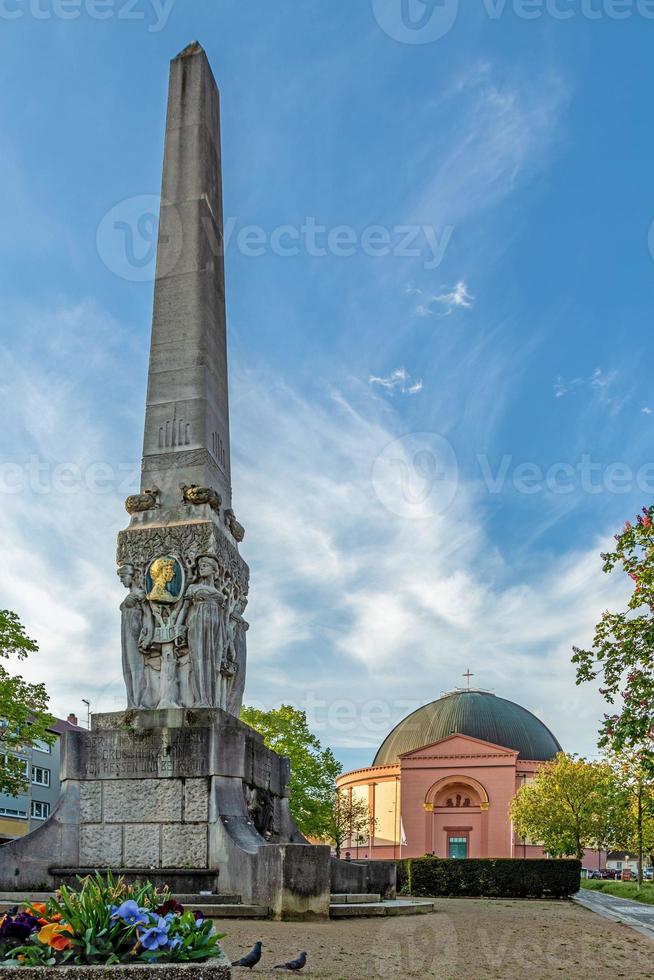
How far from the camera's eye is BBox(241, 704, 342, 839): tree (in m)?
45.0

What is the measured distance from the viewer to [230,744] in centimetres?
1320

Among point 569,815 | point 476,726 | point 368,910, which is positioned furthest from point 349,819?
point 368,910

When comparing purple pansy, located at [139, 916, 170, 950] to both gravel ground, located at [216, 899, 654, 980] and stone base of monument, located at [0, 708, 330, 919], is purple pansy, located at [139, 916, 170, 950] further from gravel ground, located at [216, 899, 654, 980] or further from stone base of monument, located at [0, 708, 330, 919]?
stone base of monument, located at [0, 708, 330, 919]

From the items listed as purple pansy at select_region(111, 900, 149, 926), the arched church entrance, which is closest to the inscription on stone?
purple pansy at select_region(111, 900, 149, 926)

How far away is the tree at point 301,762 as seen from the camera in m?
45.0

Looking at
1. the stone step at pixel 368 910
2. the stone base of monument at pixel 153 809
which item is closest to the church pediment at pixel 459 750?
the stone step at pixel 368 910

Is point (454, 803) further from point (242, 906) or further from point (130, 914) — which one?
point (130, 914)

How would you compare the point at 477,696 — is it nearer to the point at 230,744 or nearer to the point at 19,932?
the point at 230,744

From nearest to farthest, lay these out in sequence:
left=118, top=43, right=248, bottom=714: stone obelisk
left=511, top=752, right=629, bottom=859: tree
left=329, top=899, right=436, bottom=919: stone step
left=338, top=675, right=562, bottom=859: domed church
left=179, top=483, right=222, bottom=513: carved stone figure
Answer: left=329, top=899, right=436, bottom=919: stone step < left=118, top=43, right=248, bottom=714: stone obelisk < left=179, top=483, right=222, bottom=513: carved stone figure < left=511, top=752, right=629, bottom=859: tree < left=338, top=675, right=562, bottom=859: domed church

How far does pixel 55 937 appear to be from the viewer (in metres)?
4.57

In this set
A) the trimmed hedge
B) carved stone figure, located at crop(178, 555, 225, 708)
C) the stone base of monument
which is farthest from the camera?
the trimmed hedge

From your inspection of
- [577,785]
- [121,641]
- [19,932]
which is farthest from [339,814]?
[19,932]

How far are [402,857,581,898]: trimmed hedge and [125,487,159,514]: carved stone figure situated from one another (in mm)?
20282

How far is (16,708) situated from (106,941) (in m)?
31.9
